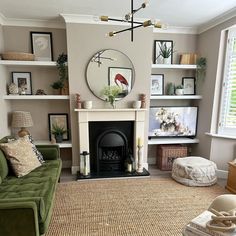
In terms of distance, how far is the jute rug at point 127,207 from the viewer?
214 centimetres

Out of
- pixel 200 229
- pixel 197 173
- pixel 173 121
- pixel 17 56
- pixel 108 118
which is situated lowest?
pixel 197 173

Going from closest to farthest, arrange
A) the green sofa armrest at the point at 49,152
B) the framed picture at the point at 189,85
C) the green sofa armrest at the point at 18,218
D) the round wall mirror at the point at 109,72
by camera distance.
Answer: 1. the green sofa armrest at the point at 18,218
2. the green sofa armrest at the point at 49,152
3. the round wall mirror at the point at 109,72
4. the framed picture at the point at 189,85

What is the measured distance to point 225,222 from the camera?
1.33 metres

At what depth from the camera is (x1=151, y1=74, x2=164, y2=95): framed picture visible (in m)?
3.87

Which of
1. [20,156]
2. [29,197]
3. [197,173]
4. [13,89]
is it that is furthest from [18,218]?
[197,173]

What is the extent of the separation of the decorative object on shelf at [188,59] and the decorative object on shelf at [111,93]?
4.66 feet

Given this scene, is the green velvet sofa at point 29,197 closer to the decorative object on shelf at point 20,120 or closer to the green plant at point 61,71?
the decorative object on shelf at point 20,120

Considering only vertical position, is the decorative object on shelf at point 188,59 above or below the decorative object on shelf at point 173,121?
above

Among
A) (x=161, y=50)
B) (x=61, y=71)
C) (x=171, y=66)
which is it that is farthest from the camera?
(x=161, y=50)

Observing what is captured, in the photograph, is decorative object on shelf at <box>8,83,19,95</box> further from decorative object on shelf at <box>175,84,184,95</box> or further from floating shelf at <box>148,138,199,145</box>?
decorative object on shelf at <box>175,84,184,95</box>

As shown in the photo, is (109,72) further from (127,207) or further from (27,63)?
(127,207)

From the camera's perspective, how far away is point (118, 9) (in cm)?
292

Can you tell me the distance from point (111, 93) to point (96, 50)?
30.6 inches

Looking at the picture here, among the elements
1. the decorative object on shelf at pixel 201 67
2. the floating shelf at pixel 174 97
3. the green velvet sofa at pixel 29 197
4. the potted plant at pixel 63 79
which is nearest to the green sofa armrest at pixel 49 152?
the green velvet sofa at pixel 29 197
